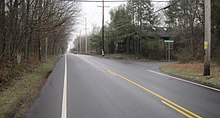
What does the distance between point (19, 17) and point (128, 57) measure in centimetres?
2749

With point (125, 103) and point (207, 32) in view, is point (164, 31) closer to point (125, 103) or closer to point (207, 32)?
point (207, 32)

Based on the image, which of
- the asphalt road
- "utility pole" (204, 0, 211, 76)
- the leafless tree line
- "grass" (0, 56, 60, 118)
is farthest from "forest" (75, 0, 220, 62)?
"grass" (0, 56, 60, 118)

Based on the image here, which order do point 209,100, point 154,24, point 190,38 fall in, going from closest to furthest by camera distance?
1. point 209,100
2. point 190,38
3. point 154,24

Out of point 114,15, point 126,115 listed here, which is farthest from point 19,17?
point 114,15

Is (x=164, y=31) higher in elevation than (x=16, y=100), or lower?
higher

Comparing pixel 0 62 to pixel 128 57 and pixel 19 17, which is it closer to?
pixel 19 17

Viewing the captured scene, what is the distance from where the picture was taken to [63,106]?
819 cm

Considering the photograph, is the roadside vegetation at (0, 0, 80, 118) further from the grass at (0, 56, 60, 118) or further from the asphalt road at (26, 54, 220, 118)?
the asphalt road at (26, 54, 220, 118)

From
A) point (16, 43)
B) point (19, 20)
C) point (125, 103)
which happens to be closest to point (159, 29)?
point (16, 43)

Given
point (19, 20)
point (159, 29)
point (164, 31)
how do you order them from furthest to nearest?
point (164, 31) → point (159, 29) → point (19, 20)

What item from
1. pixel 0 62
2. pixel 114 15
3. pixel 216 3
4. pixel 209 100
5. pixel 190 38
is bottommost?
pixel 209 100

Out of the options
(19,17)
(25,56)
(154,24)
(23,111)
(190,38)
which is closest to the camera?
(23,111)

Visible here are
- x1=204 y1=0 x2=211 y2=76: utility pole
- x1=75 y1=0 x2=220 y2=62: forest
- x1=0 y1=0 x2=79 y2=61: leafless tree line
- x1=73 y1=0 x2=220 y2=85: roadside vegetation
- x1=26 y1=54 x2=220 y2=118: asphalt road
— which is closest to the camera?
x1=26 y1=54 x2=220 y2=118: asphalt road

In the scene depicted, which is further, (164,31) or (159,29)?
(164,31)
